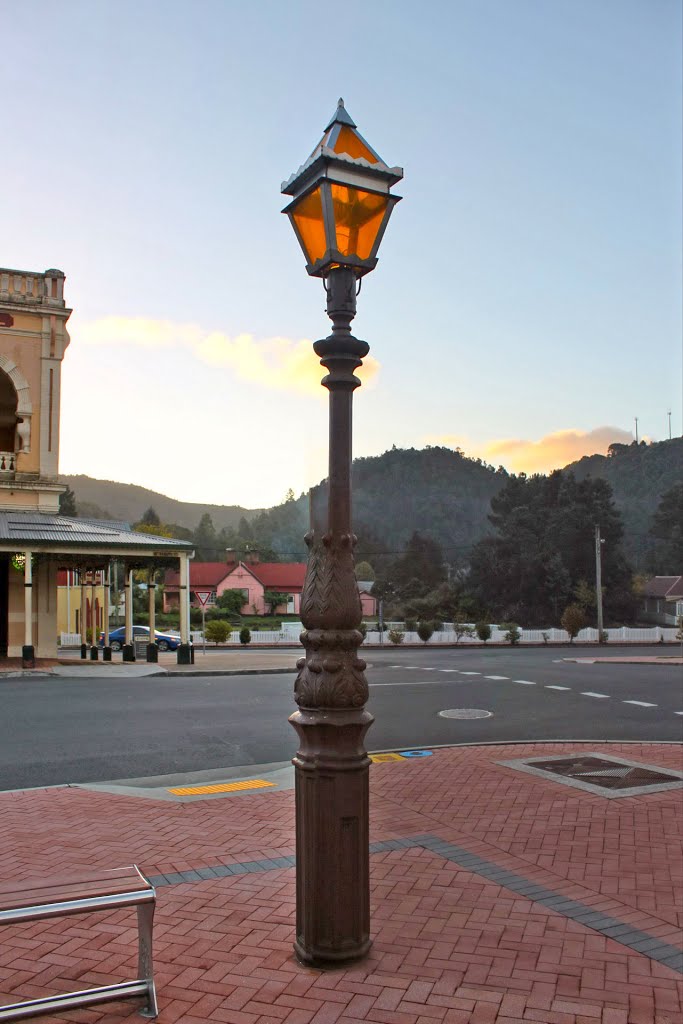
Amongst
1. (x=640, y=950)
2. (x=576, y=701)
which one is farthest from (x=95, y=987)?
(x=576, y=701)

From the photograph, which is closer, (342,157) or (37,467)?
(342,157)

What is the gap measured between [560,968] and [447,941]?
23.3 inches

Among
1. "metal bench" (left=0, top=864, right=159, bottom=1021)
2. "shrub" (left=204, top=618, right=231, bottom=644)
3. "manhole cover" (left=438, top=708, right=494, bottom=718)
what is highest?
"metal bench" (left=0, top=864, right=159, bottom=1021)

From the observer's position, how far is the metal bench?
138 inches

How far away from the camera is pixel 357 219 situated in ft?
14.0

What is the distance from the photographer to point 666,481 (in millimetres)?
145500

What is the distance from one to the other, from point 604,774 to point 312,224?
664 cm

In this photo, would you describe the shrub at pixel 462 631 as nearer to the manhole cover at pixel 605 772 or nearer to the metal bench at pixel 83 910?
the manhole cover at pixel 605 772

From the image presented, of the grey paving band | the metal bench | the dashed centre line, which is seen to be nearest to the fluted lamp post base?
the metal bench

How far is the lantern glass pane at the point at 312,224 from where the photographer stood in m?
4.23

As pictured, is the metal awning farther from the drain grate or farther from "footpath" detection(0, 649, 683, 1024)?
the drain grate

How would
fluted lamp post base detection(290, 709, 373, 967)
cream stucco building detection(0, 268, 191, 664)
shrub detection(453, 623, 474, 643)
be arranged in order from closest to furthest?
fluted lamp post base detection(290, 709, 373, 967)
cream stucco building detection(0, 268, 191, 664)
shrub detection(453, 623, 474, 643)

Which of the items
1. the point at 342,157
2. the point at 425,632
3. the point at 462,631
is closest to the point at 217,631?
the point at 425,632

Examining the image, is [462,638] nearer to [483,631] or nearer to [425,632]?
[483,631]
